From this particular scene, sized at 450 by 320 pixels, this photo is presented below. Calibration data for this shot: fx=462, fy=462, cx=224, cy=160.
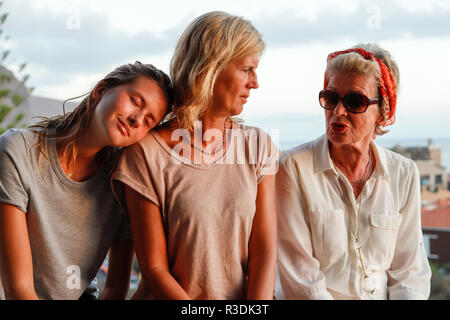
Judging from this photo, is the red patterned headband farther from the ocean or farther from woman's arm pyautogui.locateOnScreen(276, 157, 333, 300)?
woman's arm pyautogui.locateOnScreen(276, 157, 333, 300)

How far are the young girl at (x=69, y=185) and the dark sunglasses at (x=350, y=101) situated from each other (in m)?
0.64

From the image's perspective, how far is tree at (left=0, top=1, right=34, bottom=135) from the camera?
5258 mm

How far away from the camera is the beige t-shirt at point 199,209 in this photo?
1688mm

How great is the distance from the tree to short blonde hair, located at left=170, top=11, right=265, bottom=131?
4007 mm

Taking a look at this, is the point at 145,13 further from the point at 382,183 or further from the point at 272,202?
the point at 382,183

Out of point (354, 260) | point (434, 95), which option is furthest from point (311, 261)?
point (434, 95)

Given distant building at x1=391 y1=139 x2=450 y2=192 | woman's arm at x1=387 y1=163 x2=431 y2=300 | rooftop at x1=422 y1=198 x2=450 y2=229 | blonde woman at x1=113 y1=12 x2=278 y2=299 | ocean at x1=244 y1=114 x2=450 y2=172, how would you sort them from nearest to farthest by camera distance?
blonde woman at x1=113 y1=12 x2=278 y2=299 → woman's arm at x1=387 y1=163 x2=431 y2=300 → ocean at x1=244 y1=114 x2=450 y2=172 → distant building at x1=391 y1=139 x2=450 y2=192 → rooftop at x1=422 y1=198 x2=450 y2=229

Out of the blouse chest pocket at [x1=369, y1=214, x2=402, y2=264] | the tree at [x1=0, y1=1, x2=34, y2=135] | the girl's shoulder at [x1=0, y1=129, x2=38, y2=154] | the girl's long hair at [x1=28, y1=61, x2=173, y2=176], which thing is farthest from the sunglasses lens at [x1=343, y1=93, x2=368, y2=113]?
the tree at [x1=0, y1=1, x2=34, y2=135]

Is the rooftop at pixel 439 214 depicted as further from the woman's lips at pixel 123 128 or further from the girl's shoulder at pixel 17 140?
the girl's shoulder at pixel 17 140

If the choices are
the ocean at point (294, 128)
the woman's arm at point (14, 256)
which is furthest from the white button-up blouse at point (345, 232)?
the woman's arm at point (14, 256)

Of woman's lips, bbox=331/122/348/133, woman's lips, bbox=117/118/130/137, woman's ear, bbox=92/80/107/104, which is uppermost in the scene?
woman's ear, bbox=92/80/107/104

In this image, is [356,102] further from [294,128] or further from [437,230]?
[437,230]

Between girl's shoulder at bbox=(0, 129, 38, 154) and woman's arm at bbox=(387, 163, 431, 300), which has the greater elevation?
girl's shoulder at bbox=(0, 129, 38, 154)

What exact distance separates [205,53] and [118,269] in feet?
3.11
